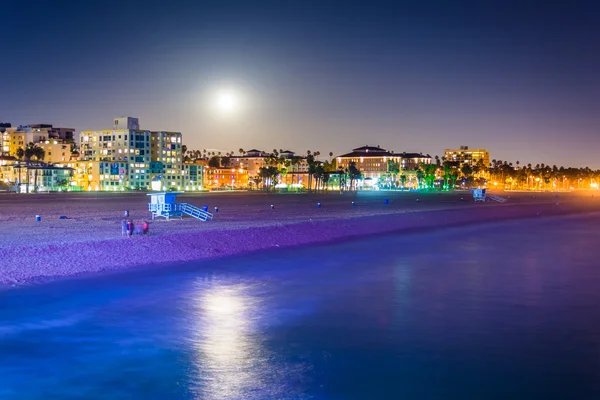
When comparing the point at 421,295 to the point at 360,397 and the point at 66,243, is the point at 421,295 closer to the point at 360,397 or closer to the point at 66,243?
the point at 360,397

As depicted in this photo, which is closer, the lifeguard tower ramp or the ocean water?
the ocean water

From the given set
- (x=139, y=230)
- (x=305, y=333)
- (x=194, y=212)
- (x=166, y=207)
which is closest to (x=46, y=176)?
(x=194, y=212)

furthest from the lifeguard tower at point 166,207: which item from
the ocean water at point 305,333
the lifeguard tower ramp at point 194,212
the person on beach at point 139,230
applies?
the ocean water at point 305,333

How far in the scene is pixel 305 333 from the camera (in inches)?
635

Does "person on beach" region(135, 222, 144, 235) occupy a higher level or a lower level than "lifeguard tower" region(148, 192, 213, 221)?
lower

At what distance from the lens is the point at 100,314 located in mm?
18016

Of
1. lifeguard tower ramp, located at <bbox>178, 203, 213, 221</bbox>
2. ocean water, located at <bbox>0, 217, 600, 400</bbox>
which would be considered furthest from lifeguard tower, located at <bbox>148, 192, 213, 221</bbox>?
ocean water, located at <bbox>0, 217, 600, 400</bbox>

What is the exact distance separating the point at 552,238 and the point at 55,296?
3644 centimetres

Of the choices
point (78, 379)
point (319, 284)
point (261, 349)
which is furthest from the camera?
point (319, 284)

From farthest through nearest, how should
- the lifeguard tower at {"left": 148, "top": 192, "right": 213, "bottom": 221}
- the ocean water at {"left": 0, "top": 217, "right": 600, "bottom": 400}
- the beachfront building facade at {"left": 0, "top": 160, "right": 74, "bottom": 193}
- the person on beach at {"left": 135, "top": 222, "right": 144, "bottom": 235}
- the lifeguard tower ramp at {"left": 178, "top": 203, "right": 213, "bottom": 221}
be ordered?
the beachfront building facade at {"left": 0, "top": 160, "right": 74, "bottom": 193}, the lifeguard tower ramp at {"left": 178, "top": 203, "right": 213, "bottom": 221}, the lifeguard tower at {"left": 148, "top": 192, "right": 213, "bottom": 221}, the person on beach at {"left": 135, "top": 222, "right": 144, "bottom": 235}, the ocean water at {"left": 0, "top": 217, "right": 600, "bottom": 400}

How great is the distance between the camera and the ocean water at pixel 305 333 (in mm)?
11914

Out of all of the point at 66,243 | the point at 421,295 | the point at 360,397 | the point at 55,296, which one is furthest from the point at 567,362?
the point at 66,243

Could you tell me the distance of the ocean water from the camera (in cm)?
1191

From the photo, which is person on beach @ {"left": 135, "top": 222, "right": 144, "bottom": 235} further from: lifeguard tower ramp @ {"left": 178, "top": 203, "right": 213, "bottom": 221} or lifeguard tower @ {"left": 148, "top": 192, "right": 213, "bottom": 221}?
lifeguard tower ramp @ {"left": 178, "top": 203, "right": 213, "bottom": 221}
